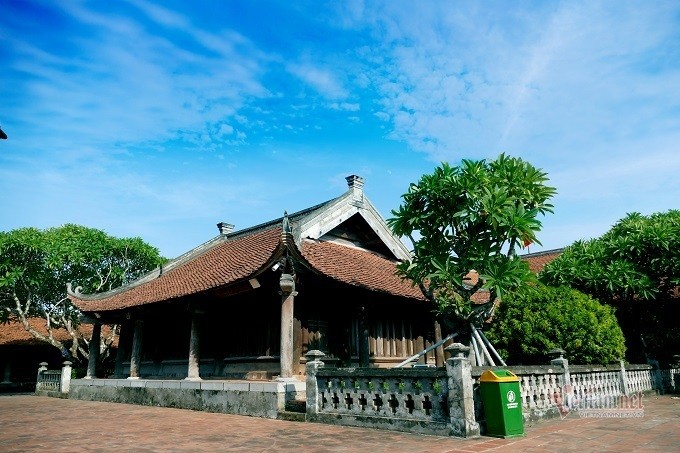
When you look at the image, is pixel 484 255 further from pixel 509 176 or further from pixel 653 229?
pixel 653 229

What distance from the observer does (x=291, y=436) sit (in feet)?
24.1

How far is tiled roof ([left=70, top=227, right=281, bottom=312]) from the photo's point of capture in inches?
494

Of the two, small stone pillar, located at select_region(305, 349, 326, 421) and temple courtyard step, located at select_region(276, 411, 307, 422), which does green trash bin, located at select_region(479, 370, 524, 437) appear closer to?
small stone pillar, located at select_region(305, 349, 326, 421)

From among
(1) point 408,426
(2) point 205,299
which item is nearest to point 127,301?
(2) point 205,299

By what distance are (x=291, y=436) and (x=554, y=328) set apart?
7792mm

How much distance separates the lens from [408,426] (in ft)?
24.6

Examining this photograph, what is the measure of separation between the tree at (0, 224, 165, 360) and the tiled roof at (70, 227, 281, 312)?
6812 millimetres

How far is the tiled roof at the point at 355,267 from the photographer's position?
39.4 ft

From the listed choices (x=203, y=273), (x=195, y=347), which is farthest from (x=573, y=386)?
(x=203, y=273)

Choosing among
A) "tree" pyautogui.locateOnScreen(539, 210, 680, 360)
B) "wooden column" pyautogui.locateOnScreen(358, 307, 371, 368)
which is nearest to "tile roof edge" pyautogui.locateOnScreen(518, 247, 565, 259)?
"tree" pyautogui.locateOnScreen(539, 210, 680, 360)

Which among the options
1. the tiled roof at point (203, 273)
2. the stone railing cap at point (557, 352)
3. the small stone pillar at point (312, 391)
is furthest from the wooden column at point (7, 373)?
the stone railing cap at point (557, 352)

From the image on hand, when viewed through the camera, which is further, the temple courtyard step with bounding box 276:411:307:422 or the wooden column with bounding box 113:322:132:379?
the wooden column with bounding box 113:322:132:379

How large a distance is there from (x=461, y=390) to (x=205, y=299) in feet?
27.2

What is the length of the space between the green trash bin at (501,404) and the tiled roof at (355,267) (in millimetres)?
4752
